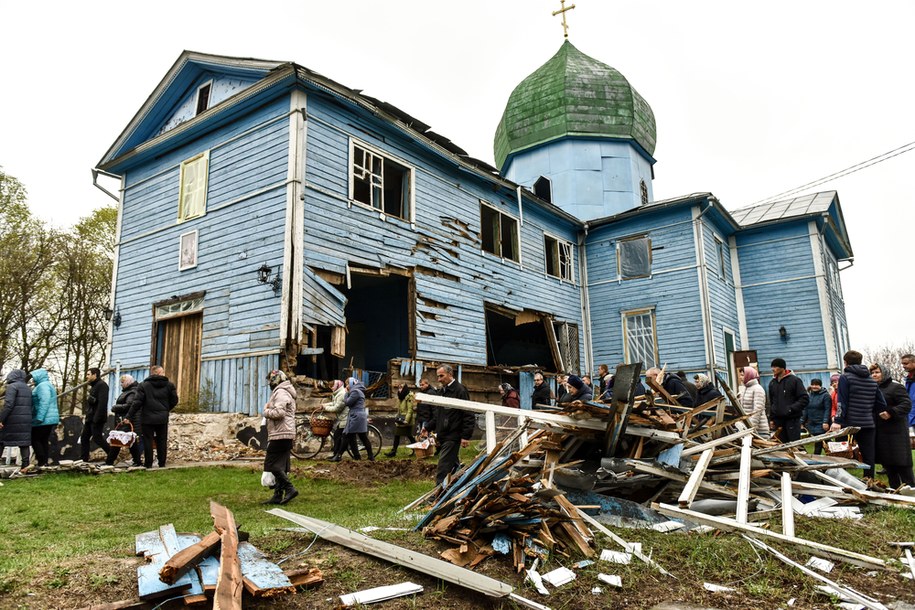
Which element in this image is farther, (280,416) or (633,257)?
(633,257)

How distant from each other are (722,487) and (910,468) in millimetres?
3338

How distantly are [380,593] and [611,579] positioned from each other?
1383 mm

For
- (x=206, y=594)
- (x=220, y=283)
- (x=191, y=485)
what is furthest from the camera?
(x=220, y=283)

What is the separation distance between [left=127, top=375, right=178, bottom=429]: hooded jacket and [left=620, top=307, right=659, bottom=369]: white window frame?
1408 cm

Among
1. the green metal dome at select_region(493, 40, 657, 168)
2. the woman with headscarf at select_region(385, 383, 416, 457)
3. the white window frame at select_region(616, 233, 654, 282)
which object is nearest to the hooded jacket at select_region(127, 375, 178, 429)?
the woman with headscarf at select_region(385, 383, 416, 457)

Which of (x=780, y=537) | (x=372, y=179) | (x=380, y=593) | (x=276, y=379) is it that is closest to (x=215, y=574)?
(x=380, y=593)

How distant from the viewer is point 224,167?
13703 millimetres

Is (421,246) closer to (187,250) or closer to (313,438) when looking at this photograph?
(187,250)

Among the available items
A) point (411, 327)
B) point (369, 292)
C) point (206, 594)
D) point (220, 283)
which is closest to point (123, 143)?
point (220, 283)

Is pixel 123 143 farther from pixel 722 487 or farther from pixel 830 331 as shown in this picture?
pixel 830 331

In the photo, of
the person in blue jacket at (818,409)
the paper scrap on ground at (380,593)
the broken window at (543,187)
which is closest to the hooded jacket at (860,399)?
the person in blue jacket at (818,409)

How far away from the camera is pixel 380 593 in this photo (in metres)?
3.46

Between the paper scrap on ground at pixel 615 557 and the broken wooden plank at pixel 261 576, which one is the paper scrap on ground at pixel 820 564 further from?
the broken wooden plank at pixel 261 576

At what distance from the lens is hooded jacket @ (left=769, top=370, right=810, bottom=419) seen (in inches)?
335
